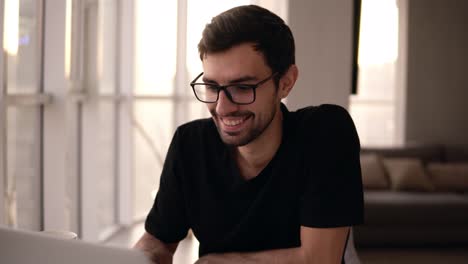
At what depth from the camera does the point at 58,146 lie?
274cm

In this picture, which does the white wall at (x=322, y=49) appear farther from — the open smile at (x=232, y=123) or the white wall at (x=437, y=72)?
the white wall at (x=437, y=72)

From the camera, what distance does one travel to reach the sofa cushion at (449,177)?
4.83m

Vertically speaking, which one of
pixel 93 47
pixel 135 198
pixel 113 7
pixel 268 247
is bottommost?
pixel 135 198

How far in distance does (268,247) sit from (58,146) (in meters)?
1.72

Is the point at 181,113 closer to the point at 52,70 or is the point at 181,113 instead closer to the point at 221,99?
the point at 52,70

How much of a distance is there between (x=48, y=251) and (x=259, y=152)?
2.68 feet

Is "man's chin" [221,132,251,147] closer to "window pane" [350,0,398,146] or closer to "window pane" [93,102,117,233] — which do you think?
"window pane" [93,102,117,233]

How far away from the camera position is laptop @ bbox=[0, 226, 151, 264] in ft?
1.81

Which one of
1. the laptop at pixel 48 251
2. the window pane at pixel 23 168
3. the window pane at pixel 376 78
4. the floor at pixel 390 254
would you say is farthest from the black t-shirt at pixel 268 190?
the window pane at pixel 376 78

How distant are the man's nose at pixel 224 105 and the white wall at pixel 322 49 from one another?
2.15 m

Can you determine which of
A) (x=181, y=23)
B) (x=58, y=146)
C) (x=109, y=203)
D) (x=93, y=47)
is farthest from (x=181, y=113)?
(x=58, y=146)

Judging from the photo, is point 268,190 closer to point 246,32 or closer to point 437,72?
point 246,32

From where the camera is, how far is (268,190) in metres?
1.30

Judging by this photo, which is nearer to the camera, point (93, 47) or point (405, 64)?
point (93, 47)
